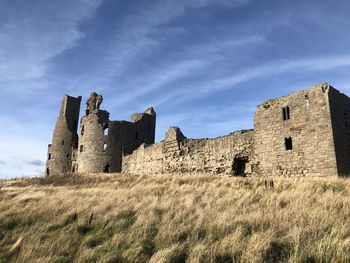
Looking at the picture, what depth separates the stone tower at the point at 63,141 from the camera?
44.8 m

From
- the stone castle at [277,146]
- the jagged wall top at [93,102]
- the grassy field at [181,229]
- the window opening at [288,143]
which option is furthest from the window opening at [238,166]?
the jagged wall top at [93,102]

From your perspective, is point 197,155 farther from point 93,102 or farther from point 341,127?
point 93,102

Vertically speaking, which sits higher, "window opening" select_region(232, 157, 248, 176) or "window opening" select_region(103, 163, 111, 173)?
"window opening" select_region(103, 163, 111, 173)

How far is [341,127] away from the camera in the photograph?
18.5 meters

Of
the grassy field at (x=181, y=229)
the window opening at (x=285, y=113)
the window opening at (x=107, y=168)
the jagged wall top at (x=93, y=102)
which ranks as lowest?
the grassy field at (x=181, y=229)

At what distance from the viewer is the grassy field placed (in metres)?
6.57

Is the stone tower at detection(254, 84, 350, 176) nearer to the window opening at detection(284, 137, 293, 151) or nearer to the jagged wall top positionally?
the window opening at detection(284, 137, 293, 151)

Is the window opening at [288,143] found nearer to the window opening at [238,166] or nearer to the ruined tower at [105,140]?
the window opening at [238,166]

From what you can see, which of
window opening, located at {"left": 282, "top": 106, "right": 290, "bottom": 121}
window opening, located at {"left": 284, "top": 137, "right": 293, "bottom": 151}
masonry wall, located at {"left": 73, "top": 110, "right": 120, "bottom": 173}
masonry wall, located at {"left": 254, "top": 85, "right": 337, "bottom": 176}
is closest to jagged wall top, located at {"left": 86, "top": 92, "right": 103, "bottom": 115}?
masonry wall, located at {"left": 73, "top": 110, "right": 120, "bottom": 173}

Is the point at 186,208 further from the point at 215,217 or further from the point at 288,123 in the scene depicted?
the point at 288,123

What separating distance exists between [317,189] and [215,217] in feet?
19.3

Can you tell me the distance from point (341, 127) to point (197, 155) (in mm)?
10208

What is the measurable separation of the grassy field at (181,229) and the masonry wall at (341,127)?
6.99 m

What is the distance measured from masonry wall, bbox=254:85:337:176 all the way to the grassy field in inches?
261
